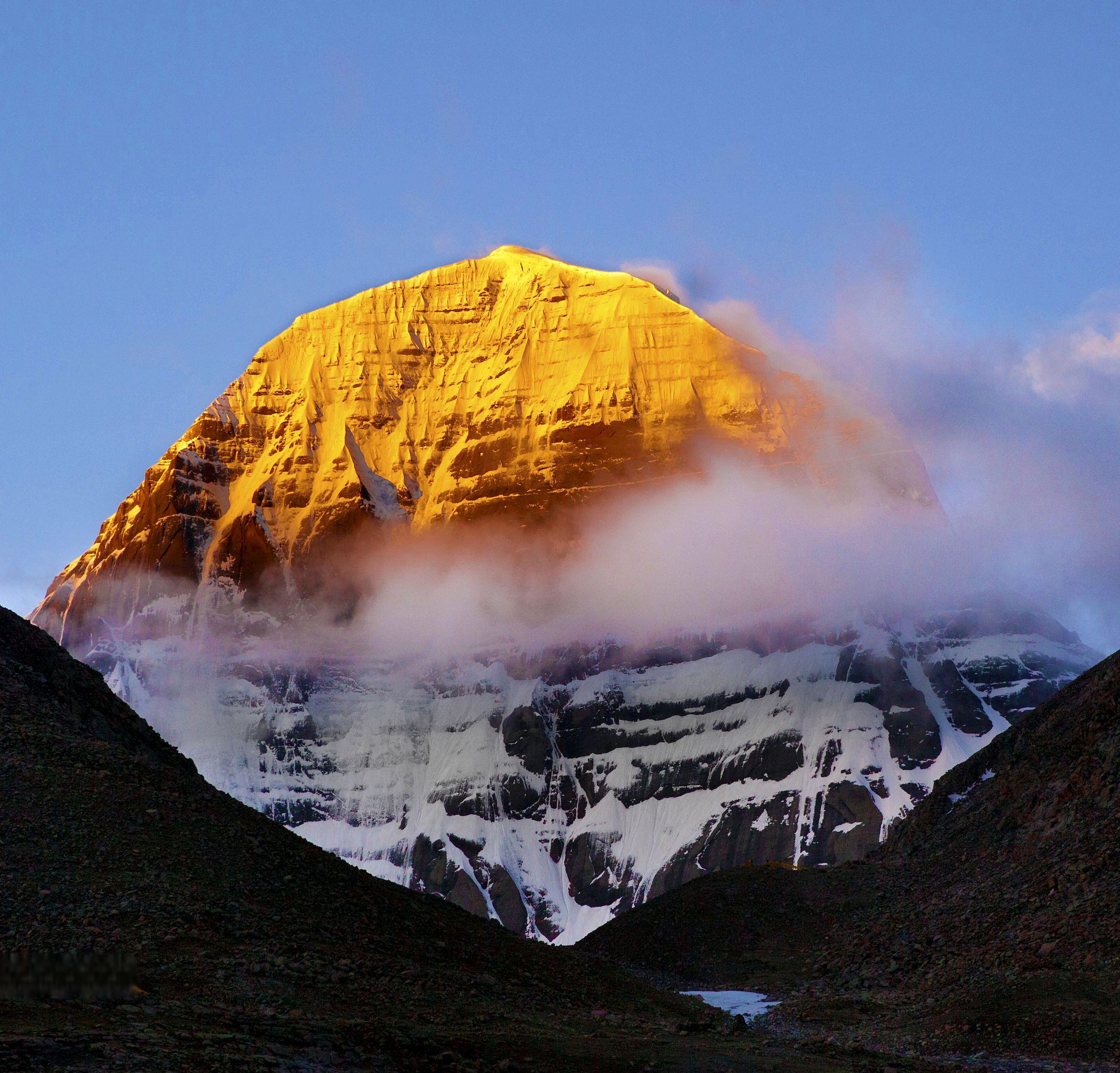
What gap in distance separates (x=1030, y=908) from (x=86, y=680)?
44468 mm

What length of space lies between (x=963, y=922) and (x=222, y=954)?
40385 millimetres

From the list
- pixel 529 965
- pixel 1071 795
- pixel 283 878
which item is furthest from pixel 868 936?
pixel 283 878

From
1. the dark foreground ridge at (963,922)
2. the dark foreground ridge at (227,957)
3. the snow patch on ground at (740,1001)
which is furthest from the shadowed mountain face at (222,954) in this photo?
the snow patch on ground at (740,1001)

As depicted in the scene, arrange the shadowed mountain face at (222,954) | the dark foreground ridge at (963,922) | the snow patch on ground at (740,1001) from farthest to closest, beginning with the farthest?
the snow patch on ground at (740,1001), the dark foreground ridge at (963,922), the shadowed mountain face at (222,954)

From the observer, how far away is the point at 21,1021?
103ft

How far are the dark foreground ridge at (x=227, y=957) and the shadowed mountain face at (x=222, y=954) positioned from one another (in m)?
0.09

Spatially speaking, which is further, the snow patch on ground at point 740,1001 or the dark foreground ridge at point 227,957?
the snow patch on ground at point 740,1001

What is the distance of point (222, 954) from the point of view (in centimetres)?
4284

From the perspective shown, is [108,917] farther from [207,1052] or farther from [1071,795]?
[1071,795]

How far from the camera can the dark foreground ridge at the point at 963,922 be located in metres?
53.8

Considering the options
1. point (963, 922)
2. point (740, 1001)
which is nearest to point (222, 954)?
point (963, 922)

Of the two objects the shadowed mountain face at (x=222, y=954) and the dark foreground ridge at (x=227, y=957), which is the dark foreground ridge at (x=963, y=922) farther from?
the shadowed mountain face at (x=222, y=954)

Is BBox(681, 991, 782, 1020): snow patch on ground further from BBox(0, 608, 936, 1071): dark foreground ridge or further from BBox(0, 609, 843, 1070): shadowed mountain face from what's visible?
BBox(0, 608, 936, 1071): dark foreground ridge

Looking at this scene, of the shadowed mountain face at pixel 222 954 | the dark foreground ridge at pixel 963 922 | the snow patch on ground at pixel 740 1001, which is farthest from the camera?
the snow patch on ground at pixel 740 1001
